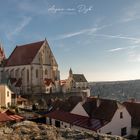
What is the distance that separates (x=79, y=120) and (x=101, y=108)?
4.11 metres

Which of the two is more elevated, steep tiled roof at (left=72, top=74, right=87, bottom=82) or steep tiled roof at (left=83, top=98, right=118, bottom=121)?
steep tiled roof at (left=72, top=74, right=87, bottom=82)

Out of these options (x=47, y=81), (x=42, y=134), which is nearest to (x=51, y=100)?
(x=47, y=81)

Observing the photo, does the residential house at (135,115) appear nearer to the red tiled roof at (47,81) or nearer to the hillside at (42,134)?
the hillside at (42,134)

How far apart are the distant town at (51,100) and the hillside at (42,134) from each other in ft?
78.0

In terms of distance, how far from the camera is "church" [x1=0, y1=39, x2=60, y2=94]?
74062 millimetres

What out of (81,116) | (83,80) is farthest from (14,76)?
(81,116)

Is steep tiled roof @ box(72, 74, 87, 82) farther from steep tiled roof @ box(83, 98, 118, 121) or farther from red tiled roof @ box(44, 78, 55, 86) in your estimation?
steep tiled roof @ box(83, 98, 118, 121)

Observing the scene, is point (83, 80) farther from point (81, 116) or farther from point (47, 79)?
point (81, 116)

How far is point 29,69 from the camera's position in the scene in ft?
245

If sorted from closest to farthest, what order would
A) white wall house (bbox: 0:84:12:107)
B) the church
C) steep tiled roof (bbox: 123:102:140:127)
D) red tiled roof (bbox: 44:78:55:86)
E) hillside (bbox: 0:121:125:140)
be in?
hillside (bbox: 0:121:125:140) < steep tiled roof (bbox: 123:102:140:127) < white wall house (bbox: 0:84:12:107) < the church < red tiled roof (bbox: 44:78:55:86)

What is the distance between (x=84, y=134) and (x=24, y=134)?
135 centimetres

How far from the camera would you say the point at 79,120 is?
32812 mm

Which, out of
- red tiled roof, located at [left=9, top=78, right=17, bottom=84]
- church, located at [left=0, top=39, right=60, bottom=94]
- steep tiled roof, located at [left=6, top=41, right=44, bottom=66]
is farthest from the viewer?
steep tiled roof, located at [left=6, top=41, right=44, bottom=66]

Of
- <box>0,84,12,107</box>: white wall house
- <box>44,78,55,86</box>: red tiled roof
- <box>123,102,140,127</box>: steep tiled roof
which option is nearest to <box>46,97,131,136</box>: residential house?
<box>123,102,140,127</box>: steep tiled roof
